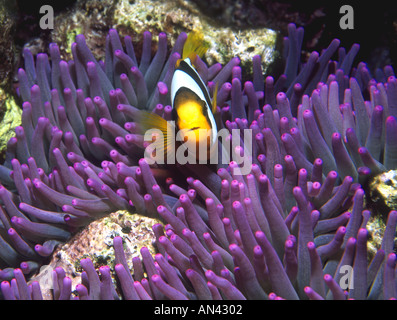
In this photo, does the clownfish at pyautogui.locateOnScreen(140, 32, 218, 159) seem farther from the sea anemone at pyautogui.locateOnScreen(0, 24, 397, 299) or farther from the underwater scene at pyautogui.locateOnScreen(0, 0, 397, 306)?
the sea anemone at pyautogui.locateOnScreen(0, 24, 397, 299)

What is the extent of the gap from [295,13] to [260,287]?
1979mm

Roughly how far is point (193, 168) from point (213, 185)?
121 millimetres

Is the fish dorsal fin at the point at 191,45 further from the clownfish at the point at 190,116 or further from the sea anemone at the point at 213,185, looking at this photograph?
the clownfish at the point at 190,116

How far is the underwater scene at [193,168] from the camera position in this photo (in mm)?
1220

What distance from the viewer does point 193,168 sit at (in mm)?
1546

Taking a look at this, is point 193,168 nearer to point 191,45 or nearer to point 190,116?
point 190,116

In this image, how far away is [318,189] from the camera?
1334 mm

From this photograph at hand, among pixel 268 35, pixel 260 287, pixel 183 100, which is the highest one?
pixel 268 35

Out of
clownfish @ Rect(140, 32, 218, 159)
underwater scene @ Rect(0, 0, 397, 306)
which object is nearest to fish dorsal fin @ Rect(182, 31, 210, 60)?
underwater scene @ Rect(0, 0, 397, 306)

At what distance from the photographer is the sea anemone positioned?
1.20m

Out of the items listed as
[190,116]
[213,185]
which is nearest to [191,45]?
[190,116]

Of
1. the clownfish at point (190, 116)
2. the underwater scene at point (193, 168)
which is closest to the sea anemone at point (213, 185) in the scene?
the underwater scene at point (193, 168)
